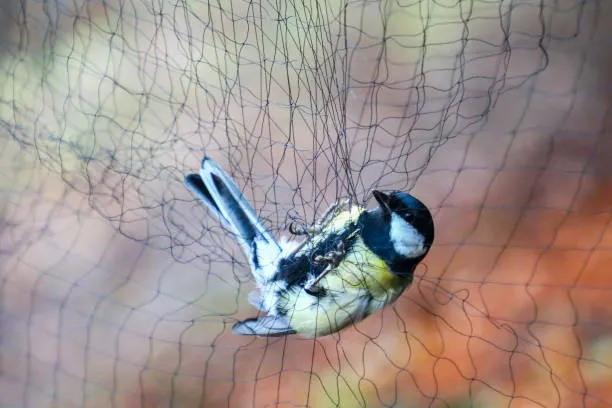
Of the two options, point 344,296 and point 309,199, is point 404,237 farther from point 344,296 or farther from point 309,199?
point 309,199

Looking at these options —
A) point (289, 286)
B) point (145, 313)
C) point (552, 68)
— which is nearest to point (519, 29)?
point (552, 68)

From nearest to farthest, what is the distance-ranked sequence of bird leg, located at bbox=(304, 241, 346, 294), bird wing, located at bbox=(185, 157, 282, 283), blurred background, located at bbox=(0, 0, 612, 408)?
bird leg, located at bbox=(304, 241, 346, 294) < bird wing, located at bbox=(185, 157, 282, 283) < blurred background, located at bbox=(0, 0, 612, 408)

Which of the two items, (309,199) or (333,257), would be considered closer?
(333,257)

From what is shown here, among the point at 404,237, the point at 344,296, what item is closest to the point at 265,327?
the point at 344,296

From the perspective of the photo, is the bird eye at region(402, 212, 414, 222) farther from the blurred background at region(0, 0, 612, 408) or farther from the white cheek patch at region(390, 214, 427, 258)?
the blurred background at region(0, 0, 612, 408)

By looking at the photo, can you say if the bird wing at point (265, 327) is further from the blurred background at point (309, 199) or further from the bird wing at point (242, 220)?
the blurred background at point (309, 199)

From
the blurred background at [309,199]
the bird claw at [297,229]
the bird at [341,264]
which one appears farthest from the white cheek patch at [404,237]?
the blurred background at [309,199]

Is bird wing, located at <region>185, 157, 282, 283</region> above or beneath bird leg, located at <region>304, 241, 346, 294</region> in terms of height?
above

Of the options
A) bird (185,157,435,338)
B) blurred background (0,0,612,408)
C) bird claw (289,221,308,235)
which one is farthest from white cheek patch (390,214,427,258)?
blurred background (0,0,612,408)
